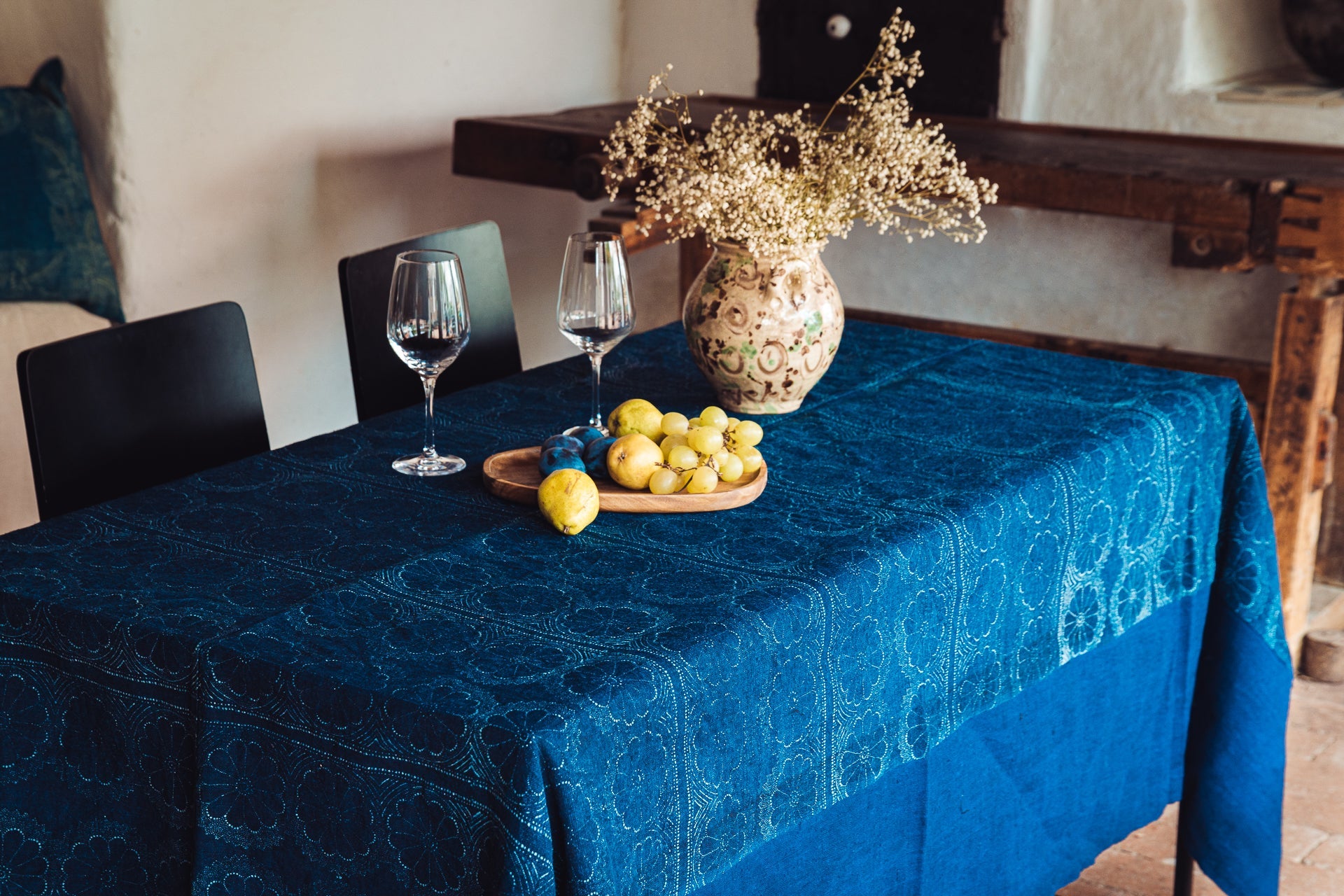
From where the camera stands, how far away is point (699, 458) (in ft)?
5.28

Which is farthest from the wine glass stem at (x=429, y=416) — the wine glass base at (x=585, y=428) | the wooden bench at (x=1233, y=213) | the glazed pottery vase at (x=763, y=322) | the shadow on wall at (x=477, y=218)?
the shadow on wall at (x=477, y=218)

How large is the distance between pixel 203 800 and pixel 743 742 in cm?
46

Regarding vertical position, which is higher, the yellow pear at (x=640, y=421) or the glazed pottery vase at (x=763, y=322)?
the glazed pottery vase at (x=763, y=322)

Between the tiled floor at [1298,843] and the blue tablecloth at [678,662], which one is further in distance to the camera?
the tiled floor at [1298,843]

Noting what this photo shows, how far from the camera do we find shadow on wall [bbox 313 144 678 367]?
3689mm

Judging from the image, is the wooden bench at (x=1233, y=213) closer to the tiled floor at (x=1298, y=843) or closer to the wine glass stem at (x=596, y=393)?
the tiled floor at (x=1298, y=843)

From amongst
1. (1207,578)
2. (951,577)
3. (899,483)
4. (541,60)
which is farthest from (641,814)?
(541,60)

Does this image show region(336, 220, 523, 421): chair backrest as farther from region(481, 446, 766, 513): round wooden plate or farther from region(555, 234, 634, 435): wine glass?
region(481, 446, 766, 513): round wooden plate

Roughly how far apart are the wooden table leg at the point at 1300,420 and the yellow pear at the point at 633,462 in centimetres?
171

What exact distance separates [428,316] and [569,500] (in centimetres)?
31

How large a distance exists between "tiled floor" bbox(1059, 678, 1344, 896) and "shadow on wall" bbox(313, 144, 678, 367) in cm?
164

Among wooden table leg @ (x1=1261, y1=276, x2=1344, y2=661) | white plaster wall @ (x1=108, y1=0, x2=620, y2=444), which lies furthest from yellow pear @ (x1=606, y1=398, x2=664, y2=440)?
white plaster wall @ (x1=108, y1=0, x2=620, y2=444)

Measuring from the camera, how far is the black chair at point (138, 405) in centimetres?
174

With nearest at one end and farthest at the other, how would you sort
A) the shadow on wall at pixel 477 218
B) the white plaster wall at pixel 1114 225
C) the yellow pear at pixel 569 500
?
the yellow pear at pixel 569 500, the white plaster wall at pixel 1114 225, the shadow on wall at pixel 477 218
